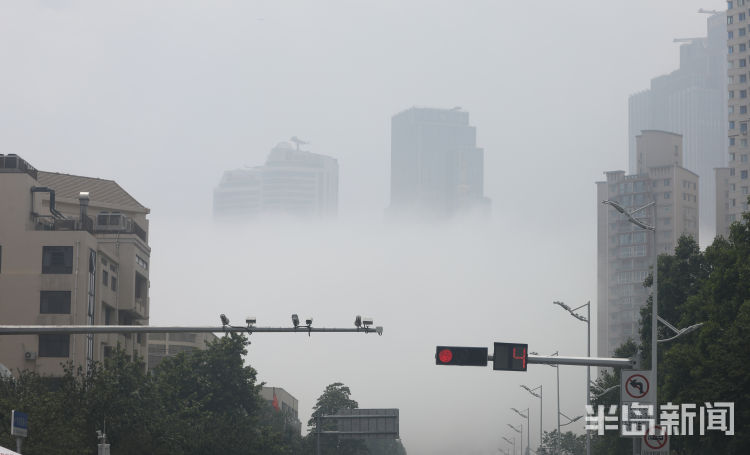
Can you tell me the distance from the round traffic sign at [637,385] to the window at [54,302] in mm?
58075

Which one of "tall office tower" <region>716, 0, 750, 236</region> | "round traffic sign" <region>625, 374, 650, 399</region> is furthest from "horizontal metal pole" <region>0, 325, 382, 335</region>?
"tall office tower" <region>716, 0, 750, 236</region>

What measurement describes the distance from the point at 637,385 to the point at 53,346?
192 ft

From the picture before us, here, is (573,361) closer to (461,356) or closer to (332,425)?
(461,356)

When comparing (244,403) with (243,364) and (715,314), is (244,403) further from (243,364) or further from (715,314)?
(715,314)

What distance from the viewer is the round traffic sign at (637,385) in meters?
37.4

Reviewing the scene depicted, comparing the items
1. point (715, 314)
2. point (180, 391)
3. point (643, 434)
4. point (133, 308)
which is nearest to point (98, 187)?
point (133, 308)

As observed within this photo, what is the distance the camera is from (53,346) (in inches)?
3440

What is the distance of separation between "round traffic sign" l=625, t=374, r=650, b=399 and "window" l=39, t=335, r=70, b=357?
57.6m

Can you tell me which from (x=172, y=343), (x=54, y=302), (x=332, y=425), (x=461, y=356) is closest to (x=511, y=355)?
(x=461, y=356)

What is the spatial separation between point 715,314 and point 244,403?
54533mm

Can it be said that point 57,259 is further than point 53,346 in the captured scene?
Yes

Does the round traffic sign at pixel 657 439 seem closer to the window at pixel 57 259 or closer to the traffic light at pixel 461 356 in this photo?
the traffic light at pixel 461 356

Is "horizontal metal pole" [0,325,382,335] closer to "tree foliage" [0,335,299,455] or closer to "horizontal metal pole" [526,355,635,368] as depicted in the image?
"horizontal metal pole" [526,355,635,368]

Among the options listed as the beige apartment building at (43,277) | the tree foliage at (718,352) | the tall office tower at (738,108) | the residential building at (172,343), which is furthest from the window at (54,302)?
the tall office tower at (738,108)
